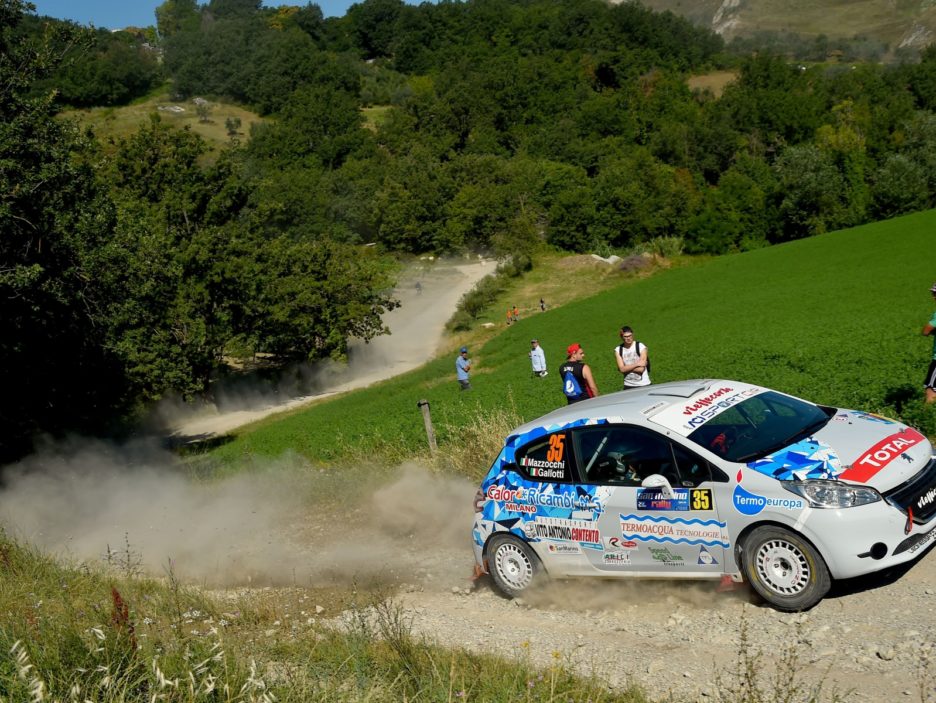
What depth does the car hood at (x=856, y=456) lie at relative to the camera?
6.87 metres

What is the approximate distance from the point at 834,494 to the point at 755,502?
616mm

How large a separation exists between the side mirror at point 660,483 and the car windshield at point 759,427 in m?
0.50

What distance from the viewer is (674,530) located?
749 centimetres

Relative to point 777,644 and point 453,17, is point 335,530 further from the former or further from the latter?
point 453,17

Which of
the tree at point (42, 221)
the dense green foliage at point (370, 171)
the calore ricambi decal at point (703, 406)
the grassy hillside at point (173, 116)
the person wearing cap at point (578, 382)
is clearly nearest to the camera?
the calore ricambi decal at point (703, 406)

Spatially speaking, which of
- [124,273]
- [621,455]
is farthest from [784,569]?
[124,273]

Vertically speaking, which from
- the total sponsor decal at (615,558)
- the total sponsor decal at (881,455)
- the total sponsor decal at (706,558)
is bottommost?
the total sponsor decal at (615,558)

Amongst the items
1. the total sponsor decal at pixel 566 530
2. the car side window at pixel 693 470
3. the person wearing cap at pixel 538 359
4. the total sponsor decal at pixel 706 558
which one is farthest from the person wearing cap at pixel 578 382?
the person wearing cap at pixel 538 359

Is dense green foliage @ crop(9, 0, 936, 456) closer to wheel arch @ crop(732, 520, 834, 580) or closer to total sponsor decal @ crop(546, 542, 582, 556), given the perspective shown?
total sponsor decal @ crop(546, 542, 582, 556)

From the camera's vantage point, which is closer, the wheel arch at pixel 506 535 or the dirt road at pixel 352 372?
the wheel arch at pixel 506 535

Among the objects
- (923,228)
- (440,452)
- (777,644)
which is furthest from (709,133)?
(777,644)

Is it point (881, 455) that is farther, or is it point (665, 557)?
point (665, 557)

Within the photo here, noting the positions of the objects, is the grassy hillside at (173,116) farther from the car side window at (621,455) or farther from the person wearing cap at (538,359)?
the car side window at (621,455)

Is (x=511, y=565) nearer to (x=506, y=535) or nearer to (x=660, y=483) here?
(x=506, y=535)
